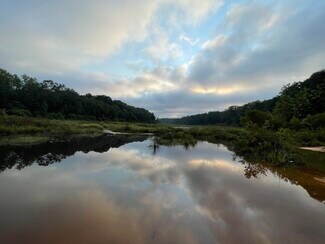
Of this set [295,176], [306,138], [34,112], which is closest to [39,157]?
[295,176]

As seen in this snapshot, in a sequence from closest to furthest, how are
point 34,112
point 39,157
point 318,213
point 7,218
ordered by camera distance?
point 7,218, point 318,213, point 39,157, point 34,112

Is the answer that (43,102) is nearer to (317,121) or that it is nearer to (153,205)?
(317,121)

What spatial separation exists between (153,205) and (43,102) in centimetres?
6914

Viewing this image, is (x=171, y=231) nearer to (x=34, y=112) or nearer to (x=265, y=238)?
(x=265, y=238)

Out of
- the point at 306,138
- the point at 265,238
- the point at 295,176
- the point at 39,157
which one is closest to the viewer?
the point at 265,238

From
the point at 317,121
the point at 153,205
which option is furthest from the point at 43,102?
the point at 153,205

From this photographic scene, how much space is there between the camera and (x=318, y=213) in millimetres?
7016

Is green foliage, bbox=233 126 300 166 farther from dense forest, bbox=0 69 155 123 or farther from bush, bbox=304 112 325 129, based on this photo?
dense forest, bbox=0 69 155 123

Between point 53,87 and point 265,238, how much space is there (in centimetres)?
9366

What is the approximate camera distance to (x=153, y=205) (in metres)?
6.99

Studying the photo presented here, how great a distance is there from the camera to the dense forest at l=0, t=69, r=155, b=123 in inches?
2397

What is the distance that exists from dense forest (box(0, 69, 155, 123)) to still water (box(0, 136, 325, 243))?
47.2 meters

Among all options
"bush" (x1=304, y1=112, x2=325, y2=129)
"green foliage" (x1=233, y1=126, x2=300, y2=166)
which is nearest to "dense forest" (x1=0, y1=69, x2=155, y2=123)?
"green foliage" (x1=233, y1=126, x2=300, y2=166)

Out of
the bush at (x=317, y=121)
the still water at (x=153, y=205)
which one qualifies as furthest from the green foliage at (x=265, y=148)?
the bush at (x=317, y=121)
